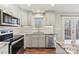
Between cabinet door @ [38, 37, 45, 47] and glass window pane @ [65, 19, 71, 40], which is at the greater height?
glass window pane @ [65, 19, 71, 40]

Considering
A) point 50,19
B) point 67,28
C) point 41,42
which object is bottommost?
point 41,42

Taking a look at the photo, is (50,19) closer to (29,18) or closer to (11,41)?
(29,18)

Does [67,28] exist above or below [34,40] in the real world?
above

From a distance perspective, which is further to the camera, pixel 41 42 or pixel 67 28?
pixel 67 28

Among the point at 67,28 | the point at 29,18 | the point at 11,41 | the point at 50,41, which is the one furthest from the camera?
the point at 67,28

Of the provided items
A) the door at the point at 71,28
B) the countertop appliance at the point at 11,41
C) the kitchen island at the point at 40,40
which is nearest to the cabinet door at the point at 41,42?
the kitchen island at the point at 40,40

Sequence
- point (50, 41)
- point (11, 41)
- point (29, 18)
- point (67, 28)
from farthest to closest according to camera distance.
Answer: point (67, 28) → point (29, 18) → point (50, 41) → point (11, 41)

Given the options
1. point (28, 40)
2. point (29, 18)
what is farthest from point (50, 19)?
point (28, 40)

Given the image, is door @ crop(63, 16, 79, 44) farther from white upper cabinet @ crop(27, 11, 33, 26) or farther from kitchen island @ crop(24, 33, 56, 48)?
white upper cabinet @ crop(27, 11, 33, 26)

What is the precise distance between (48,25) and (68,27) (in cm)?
101

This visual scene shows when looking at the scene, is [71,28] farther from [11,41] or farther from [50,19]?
[11,41]

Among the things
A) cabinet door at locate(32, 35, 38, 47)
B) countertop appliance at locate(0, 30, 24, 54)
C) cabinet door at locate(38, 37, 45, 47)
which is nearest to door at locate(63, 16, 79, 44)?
cabinet door at locate(38, 37, 45, 47)

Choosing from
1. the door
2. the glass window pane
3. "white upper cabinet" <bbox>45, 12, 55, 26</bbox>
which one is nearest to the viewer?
the door

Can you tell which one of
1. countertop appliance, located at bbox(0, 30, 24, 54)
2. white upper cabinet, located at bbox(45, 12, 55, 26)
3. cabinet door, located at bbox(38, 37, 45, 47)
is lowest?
cabinet door, located at bbox(38, 37, 45, 47)
